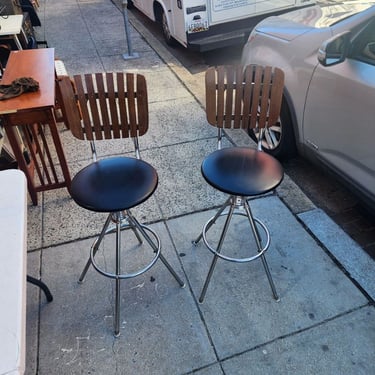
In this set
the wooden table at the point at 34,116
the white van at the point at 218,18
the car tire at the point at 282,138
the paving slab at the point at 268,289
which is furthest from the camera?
the white van at the point at 218,18

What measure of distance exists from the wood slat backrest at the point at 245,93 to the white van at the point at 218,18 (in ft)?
11.4

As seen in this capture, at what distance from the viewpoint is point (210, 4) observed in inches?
205

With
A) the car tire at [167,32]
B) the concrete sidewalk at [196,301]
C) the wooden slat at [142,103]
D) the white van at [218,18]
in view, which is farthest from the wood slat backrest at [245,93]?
the car tire at [167,32]

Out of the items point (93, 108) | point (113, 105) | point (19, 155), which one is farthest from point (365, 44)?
point (19, 155)

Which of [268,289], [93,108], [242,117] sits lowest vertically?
[268,289]

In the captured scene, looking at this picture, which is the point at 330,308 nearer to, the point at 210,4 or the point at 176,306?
the point at 176,306

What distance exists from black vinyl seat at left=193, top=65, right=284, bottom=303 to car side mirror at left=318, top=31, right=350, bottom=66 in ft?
1.80

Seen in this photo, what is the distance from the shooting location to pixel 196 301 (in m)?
2.25

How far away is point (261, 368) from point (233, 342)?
0.65 feet

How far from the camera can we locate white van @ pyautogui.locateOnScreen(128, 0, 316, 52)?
523 centimetres

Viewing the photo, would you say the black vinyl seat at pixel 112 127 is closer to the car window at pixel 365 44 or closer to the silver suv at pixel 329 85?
the silver suv at pixel 329 85

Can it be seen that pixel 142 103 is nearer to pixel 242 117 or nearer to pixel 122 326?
pixel 242 117

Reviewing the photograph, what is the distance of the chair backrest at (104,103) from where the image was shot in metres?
2.10


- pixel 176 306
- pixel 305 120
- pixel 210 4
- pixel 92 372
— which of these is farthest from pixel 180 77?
pixel 92 372
